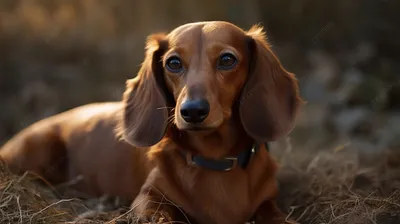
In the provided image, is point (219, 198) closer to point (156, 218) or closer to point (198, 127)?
point (156, 218)

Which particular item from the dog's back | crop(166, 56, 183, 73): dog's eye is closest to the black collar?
crop(166, 56, 183, 73): dog's eye

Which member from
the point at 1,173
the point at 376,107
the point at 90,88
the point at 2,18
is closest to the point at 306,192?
the point at 1,173

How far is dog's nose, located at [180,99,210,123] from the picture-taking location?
326 centimetres

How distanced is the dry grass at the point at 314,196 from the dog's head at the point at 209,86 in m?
0.51

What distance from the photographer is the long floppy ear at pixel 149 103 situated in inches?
148

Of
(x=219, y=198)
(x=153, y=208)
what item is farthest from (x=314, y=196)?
(x=153, y=208)

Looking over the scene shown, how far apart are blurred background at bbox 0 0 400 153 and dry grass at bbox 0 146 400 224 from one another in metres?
0.78

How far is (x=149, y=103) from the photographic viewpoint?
383 cm

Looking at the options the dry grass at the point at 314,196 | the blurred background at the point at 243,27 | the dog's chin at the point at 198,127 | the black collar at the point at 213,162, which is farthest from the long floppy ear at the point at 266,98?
the blurred background at the point at 243,27

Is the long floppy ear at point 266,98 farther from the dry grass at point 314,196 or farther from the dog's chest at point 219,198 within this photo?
the dry grass at point 314,196

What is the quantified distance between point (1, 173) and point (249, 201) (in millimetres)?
1357

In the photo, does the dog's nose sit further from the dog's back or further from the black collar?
the dog's back

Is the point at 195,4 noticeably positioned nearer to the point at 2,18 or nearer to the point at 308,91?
the point at 308,91

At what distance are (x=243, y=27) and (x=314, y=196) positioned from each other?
122 inches
